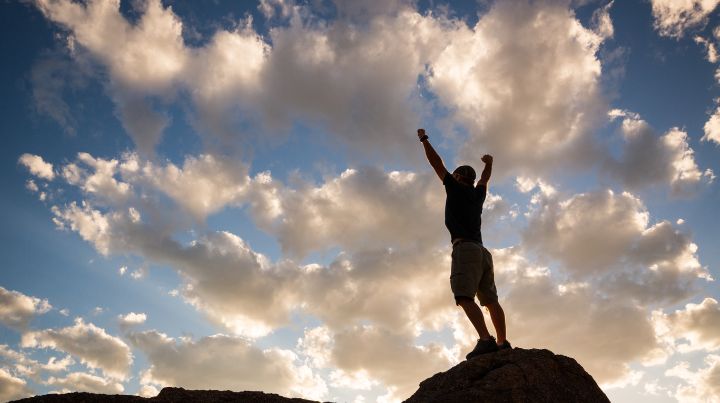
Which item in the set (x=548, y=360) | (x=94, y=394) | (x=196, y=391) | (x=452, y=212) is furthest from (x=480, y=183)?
(x=94, y=394)

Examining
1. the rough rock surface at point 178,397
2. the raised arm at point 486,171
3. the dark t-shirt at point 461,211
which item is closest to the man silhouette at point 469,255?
the dark t-shirt at point 461,211

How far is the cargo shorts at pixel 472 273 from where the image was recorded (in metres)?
7.17

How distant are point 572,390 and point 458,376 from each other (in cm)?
149

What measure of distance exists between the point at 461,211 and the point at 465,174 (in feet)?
2.35

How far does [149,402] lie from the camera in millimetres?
6324

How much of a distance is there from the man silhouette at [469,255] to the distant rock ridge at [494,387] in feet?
1.48

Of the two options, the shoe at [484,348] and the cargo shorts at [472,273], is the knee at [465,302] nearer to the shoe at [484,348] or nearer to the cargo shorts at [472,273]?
the cargo shorts at [472,273]

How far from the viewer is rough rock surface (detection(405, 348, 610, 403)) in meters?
5.83

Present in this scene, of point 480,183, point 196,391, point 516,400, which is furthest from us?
point 480,183

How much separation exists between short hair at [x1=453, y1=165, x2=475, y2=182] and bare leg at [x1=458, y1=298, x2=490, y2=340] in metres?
2.12

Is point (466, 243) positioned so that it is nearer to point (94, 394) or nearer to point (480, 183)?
point (480, 183)

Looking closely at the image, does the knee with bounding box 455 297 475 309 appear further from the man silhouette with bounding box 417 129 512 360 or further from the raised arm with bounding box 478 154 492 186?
the raised arm with bounding box 478 154 492 186

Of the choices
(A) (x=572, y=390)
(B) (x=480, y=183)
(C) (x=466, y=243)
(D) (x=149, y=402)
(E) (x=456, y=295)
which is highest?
(B) (x=480, y=183)

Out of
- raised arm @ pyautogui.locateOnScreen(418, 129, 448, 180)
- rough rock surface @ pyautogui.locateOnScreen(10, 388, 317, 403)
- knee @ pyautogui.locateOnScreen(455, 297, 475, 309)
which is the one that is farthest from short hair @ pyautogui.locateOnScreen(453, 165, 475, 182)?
rough rock surface @ pyautogui.locateOnScreen(10, 388, 317, 403)
